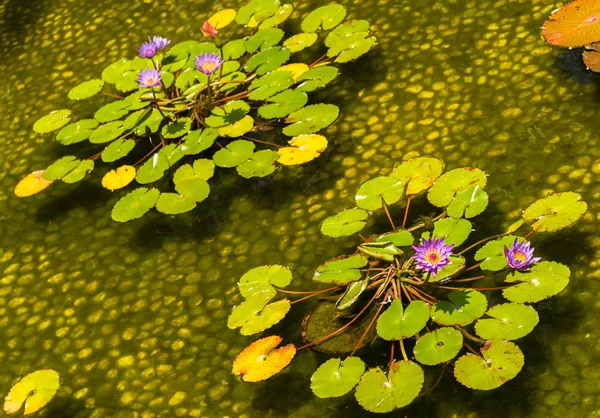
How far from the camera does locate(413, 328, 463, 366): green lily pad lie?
110 centimetres

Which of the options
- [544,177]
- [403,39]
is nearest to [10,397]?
[544,177]

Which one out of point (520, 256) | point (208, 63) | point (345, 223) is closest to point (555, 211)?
point (520, 256)

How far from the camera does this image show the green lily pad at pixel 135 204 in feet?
5.14

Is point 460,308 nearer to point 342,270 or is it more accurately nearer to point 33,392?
point 342,270

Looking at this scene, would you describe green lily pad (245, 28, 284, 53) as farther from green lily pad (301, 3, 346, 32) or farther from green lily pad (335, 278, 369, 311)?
green lily pad (335, 278, 369, 311)

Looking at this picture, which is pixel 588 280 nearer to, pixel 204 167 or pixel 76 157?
pixel 204 167

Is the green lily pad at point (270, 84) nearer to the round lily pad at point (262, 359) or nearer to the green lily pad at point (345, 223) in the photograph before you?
the green lily pad at point (345, 223)

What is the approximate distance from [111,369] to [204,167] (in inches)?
20.2

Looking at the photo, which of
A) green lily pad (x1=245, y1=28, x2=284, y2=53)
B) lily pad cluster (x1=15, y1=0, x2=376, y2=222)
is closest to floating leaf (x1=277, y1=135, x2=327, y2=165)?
lily pad cluster (x1=15, y1=0, x2=376, y2=222)

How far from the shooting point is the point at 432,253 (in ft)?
3.87

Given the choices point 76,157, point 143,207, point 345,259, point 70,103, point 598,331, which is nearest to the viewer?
point 598,331

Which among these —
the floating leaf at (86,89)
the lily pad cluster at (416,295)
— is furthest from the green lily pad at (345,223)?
the floating leaf at (86,89)

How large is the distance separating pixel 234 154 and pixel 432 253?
0.62 m

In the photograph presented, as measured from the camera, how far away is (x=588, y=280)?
1190 mm
